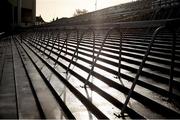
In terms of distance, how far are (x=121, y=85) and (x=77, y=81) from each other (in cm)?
113

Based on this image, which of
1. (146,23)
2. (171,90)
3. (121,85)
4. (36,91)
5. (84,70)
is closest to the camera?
(146,23)

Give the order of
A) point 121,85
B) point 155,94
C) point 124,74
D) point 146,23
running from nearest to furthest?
point 146,23 → point 155,94 → point 121,85 → point 124,74

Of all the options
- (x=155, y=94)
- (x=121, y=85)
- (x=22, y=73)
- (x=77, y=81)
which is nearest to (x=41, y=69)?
(x=22, y=73)

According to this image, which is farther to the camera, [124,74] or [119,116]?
[124,74]

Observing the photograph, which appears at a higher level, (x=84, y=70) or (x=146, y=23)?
(x=146, y=23)

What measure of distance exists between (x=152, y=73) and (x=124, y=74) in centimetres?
59

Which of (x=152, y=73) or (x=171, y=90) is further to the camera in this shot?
(x=152, y=73)

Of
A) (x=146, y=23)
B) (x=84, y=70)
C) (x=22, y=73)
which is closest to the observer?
(x=146, y=23)

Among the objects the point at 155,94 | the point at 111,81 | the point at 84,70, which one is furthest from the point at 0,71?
the point at 155,94

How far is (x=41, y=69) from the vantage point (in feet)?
22.9

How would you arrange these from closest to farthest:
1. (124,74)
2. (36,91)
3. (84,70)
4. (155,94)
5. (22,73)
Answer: (155,94)
(36,91)
(124,74)
(84,70)
(22,73)

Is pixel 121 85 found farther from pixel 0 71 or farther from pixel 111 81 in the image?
pixel 0 71

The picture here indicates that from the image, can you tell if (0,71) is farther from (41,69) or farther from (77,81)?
(77,81)

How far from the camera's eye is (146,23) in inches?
130
